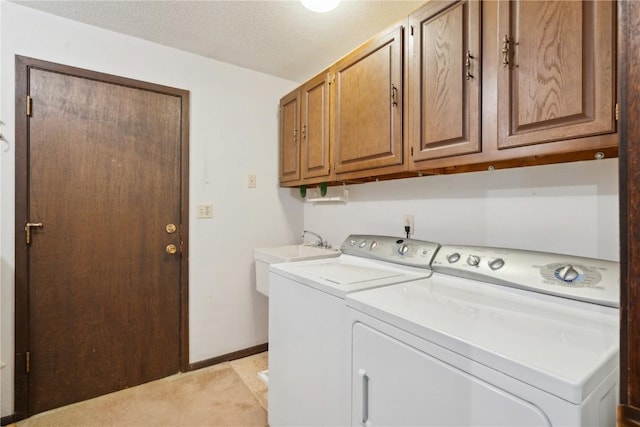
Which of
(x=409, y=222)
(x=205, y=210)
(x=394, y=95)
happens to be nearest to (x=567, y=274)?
(x=409, y=222)

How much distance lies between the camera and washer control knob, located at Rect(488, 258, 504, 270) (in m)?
1.17

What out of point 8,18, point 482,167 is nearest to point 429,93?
point 482,167

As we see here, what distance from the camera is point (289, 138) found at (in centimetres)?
242

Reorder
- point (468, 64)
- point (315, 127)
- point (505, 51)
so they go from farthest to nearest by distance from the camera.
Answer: point (315, 127), point (468, 64), point (505, 51)

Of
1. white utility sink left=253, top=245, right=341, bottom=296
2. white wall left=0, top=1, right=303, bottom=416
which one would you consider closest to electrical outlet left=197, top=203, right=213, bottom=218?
white wall left=0, top=1, right=303, bottom=416

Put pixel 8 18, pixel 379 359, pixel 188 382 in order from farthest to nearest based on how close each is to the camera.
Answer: pixel 188 382, pixel 8 18, pixel 379 359

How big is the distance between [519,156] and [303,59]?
1738 millimetres

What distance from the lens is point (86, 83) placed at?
1.90 m

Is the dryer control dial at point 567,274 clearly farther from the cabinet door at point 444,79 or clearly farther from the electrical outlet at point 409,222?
the electrical outlet at point 409,222

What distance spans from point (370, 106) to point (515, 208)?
856mm

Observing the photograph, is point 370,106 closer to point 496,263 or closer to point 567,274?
point 496,263

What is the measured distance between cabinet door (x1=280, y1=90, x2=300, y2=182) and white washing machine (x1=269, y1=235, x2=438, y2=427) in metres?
0.90

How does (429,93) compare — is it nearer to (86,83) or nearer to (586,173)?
(586,173)

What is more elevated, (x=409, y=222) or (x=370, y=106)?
(x=370, y=106)
